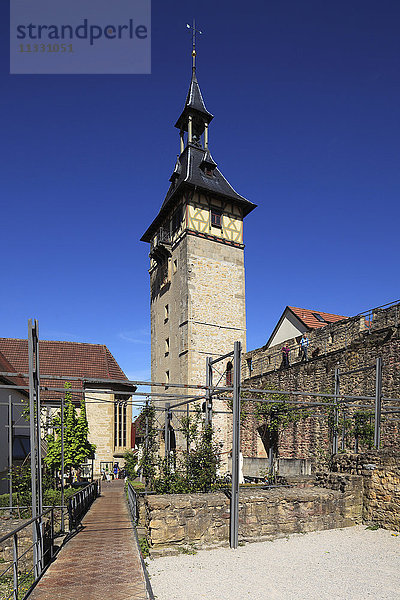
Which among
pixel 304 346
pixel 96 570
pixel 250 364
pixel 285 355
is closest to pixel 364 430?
pixel 304 346

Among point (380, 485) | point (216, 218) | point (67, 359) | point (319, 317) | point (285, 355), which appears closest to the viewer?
point (380, 485)

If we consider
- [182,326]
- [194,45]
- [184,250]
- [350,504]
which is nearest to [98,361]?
[182,326]

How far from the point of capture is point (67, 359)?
2925cm

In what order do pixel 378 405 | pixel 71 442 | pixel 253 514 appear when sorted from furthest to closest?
pixel 71 442 < pixel 378 405 < pixel 253 514

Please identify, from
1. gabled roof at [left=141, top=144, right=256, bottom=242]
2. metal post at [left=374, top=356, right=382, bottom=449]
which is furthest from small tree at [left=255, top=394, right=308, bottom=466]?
gabled roof at [left=141, top=144, right=256, bottom=242]

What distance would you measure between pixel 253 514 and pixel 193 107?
27580mm

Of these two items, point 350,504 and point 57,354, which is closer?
point 350,504

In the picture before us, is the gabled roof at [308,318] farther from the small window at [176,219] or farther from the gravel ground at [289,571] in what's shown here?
the gravel ground at [289,571]

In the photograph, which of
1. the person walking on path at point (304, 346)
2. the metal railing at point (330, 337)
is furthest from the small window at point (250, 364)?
the person walking on path at point (304, 346)

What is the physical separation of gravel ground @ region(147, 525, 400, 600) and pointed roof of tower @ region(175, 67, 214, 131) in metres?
27.9

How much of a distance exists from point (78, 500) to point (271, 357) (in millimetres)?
14790

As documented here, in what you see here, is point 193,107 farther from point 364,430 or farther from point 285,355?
point 364,430

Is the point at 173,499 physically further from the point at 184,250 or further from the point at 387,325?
the point at 184,250

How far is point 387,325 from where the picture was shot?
579 inches
